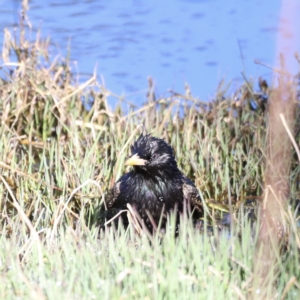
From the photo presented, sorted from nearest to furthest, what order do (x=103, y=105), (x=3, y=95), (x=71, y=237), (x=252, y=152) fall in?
(x=71, y=237) → (x=252, y=152) → (x=3, y=95) → (x=103, y=105)

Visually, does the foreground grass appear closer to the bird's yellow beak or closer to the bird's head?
the bird's yellow beak

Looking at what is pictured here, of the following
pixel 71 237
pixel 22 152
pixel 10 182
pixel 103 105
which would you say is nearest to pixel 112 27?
pixel 103 105

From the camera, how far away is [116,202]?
480cm

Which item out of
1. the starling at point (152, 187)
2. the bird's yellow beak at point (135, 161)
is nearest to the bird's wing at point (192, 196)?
the starling at point (152, 187)

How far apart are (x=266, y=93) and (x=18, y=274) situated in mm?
3700

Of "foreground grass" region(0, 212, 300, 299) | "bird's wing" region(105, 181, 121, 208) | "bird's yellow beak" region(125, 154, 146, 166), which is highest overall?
"foreground grass" region(0, 212, 300, 299)

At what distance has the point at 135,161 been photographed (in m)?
4.60

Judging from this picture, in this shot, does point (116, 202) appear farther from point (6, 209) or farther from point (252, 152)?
point (252, 152)

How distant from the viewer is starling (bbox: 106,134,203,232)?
15.3 ft

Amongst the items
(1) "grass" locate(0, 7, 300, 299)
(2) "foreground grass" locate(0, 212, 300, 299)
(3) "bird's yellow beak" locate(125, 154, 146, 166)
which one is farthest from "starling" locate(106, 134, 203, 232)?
(2) "foreground grass" locate(0, 212, 300, 299)

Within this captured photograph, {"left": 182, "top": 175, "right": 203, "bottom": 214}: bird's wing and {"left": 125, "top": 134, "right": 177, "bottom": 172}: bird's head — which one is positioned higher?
{"left": 125, "top": 134, "right": 177, "bottom": 172}: bird's head

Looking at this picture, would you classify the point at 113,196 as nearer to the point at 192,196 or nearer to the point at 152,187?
the point at 152,187

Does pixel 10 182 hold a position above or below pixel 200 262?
below

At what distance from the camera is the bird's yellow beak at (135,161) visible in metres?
4.58
